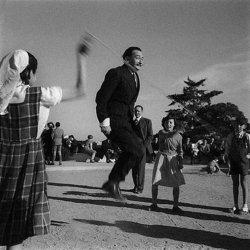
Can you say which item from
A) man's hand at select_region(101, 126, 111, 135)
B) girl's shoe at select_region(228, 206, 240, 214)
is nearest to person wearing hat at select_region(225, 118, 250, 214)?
girl's shoe at select_region(228, 206, 240, 214)

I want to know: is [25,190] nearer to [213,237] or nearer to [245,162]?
[213,237]

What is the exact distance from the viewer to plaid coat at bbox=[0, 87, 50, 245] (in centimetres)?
258

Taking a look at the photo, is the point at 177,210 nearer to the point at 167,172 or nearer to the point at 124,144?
the point at 167,172

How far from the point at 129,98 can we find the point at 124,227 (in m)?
1.71

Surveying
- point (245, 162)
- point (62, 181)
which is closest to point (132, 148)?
point (245, 162)

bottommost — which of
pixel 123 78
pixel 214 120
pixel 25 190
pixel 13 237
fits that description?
pixel 13 237

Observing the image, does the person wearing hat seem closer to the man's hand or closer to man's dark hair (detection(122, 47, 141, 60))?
man's dark hair (detection(122, 47, 141, 60))

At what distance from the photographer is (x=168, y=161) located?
610 centimetres

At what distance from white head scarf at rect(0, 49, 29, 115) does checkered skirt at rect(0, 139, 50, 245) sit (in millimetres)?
300

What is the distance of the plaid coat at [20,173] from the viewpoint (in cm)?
258

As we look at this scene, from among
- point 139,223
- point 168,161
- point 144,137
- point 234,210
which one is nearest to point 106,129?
point 139,223

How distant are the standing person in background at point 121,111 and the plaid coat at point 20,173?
120 centimetres

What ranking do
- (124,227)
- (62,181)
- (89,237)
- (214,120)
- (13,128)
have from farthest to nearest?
(214,120) < (62,181) < (124,227) < (89,237) < (13,128)

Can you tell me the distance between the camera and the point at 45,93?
263 cm
